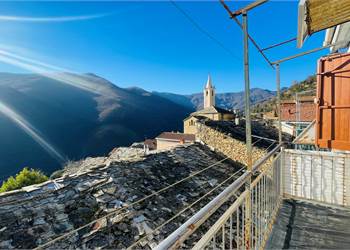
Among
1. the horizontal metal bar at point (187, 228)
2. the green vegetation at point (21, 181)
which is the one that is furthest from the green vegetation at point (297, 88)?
the horizontal metal bar at point (187, 228)

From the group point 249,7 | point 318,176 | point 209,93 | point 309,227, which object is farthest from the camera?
point 209,93

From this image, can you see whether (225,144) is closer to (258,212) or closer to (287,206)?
(287,206)

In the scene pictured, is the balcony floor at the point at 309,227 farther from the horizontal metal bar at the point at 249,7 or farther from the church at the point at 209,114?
the church at the point at 209,114

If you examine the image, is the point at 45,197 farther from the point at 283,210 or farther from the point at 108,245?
the point at 283,210

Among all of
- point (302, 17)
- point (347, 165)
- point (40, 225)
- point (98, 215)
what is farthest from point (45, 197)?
point (347, 165)

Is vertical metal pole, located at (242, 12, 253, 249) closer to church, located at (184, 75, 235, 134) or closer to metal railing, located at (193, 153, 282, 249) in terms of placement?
metal railing, located at (193, 153, 282, 249)

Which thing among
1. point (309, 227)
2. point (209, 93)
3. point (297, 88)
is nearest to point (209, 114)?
point (209, 93)
